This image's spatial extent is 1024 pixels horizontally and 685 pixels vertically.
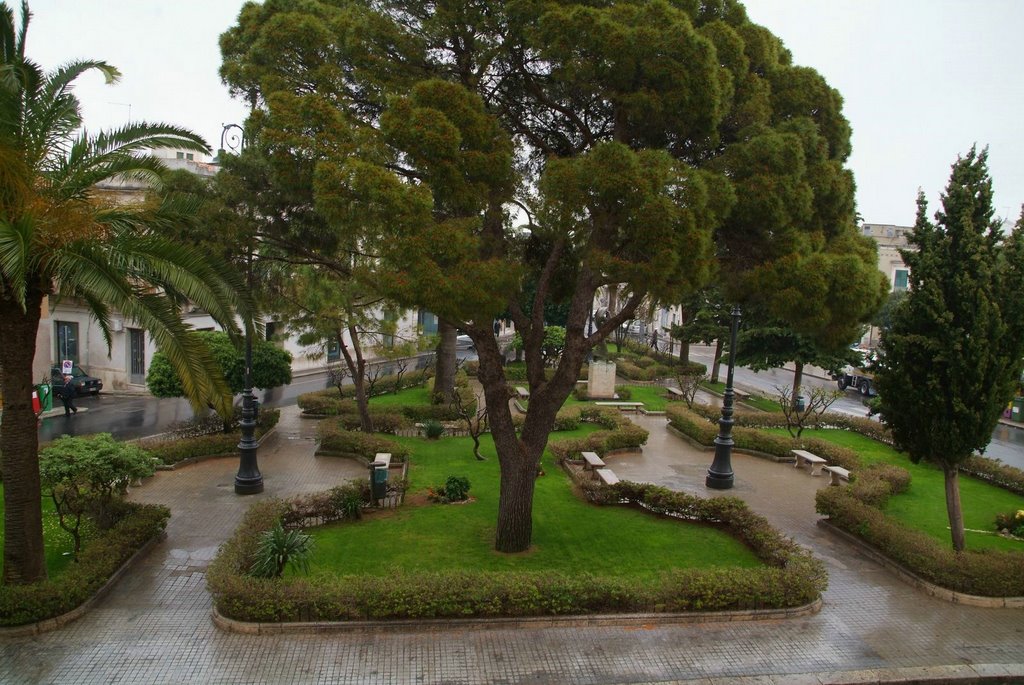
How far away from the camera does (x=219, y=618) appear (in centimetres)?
880

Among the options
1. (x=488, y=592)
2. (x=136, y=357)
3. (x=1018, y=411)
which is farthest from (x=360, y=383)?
(x=1018, y=411)

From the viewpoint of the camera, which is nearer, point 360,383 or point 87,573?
point 87,573

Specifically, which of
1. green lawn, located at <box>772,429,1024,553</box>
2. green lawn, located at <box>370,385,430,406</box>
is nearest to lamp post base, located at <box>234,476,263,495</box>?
green lawn, located at <box>370,385,430,406</box>

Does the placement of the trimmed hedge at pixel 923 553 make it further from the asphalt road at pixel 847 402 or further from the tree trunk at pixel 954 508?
the asphalt road at pixel 847 402

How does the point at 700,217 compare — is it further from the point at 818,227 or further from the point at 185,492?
the point at 185,492

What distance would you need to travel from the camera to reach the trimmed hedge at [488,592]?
8.76m

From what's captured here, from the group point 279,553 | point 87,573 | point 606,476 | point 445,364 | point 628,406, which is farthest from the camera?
point 628,406

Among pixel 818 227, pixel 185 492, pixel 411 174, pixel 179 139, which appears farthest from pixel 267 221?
pixel 818 227

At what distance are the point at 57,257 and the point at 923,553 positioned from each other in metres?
12.0

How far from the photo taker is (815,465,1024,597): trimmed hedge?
1021 cm

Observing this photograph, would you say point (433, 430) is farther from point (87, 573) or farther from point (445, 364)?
point (87, 573)

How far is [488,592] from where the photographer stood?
8.97 m

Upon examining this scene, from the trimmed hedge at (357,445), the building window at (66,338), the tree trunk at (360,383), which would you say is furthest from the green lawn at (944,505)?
the building window at (66,338)

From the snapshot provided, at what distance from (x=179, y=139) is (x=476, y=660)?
25.5 ft
